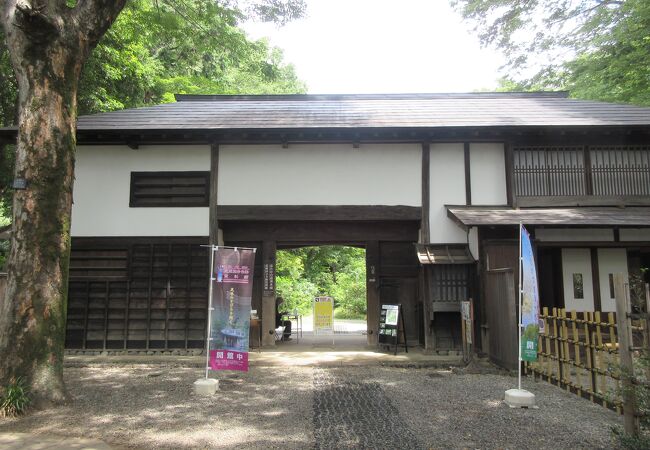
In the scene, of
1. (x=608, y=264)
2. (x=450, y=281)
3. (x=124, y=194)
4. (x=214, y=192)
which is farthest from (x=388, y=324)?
(x=124, y=194)

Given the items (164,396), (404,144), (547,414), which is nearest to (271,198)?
(404,144)

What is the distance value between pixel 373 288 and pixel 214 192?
4672 mm

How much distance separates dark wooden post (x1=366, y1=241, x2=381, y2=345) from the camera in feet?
37.0

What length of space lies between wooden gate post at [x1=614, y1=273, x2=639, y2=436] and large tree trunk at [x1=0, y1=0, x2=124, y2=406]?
7.06 metres

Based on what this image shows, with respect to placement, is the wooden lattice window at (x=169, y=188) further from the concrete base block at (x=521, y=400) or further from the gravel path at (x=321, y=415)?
the concrete base block at (x=521, y=400)

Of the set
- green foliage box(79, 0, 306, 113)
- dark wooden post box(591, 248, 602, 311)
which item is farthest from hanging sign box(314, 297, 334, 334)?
green foliage box(79, 0, 306, 113)

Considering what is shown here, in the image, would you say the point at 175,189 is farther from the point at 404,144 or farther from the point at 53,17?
the point at 404,144

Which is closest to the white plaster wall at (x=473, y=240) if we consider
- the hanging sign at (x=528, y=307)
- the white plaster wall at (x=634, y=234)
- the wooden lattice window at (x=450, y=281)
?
the wooden lattice window at (x=450, y=281)

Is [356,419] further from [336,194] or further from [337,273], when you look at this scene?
[337,273]

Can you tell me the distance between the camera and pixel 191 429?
530cm

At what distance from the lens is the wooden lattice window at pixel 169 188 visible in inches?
424

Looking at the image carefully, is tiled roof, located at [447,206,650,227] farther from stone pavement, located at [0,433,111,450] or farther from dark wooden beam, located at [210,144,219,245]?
stone pavement, located at [0,433,111,450]

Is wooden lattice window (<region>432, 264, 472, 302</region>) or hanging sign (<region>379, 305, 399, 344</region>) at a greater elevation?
wooden lattice window (<region>432, 264, 472, 302</region>)

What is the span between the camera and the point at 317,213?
1065cm
